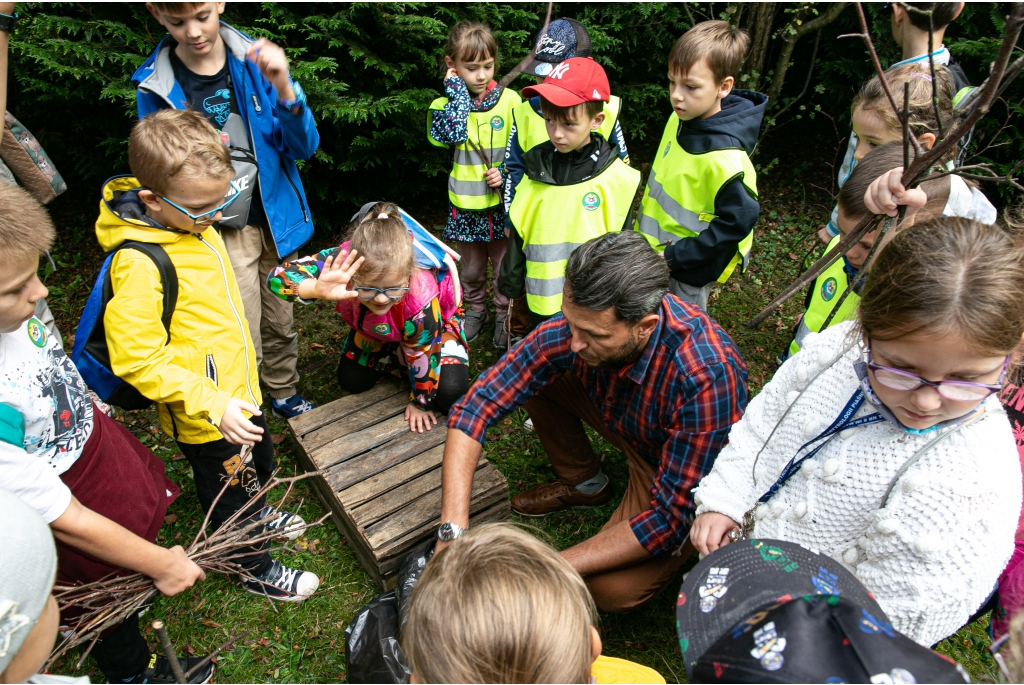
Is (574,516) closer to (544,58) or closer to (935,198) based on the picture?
(935,198)

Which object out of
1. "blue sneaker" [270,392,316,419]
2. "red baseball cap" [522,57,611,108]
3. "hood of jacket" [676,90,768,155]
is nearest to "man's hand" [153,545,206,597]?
"blue sneaker" [270,392,316,419]

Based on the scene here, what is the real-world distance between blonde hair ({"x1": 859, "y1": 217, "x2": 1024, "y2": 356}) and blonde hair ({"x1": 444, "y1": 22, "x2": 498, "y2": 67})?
10.8 feet

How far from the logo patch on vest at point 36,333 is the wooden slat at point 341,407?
1.49 meters

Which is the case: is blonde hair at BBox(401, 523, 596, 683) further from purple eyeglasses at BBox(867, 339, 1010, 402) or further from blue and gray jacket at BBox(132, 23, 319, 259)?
blue and gray jacket at BBox(132, 23, 319, 259)

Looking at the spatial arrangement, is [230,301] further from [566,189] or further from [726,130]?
[726,130]

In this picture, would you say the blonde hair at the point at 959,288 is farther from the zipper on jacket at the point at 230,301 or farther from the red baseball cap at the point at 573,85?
the zipper on jacket at the point at 230,301

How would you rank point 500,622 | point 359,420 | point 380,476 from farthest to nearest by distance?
point 359,420 < point 380,476 < point 500,622

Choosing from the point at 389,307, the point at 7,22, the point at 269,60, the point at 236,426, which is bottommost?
the point at 236,426

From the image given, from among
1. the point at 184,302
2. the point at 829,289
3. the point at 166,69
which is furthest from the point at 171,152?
the point at 829,289

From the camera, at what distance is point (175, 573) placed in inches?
81.0

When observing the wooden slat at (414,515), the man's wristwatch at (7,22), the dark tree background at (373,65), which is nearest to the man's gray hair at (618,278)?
the wooden slat at (414,515)

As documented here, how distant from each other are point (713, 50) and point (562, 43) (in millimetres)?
1237

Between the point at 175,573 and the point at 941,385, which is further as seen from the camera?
the point at 175,573

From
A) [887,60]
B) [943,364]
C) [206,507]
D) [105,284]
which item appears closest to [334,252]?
[105,284]
